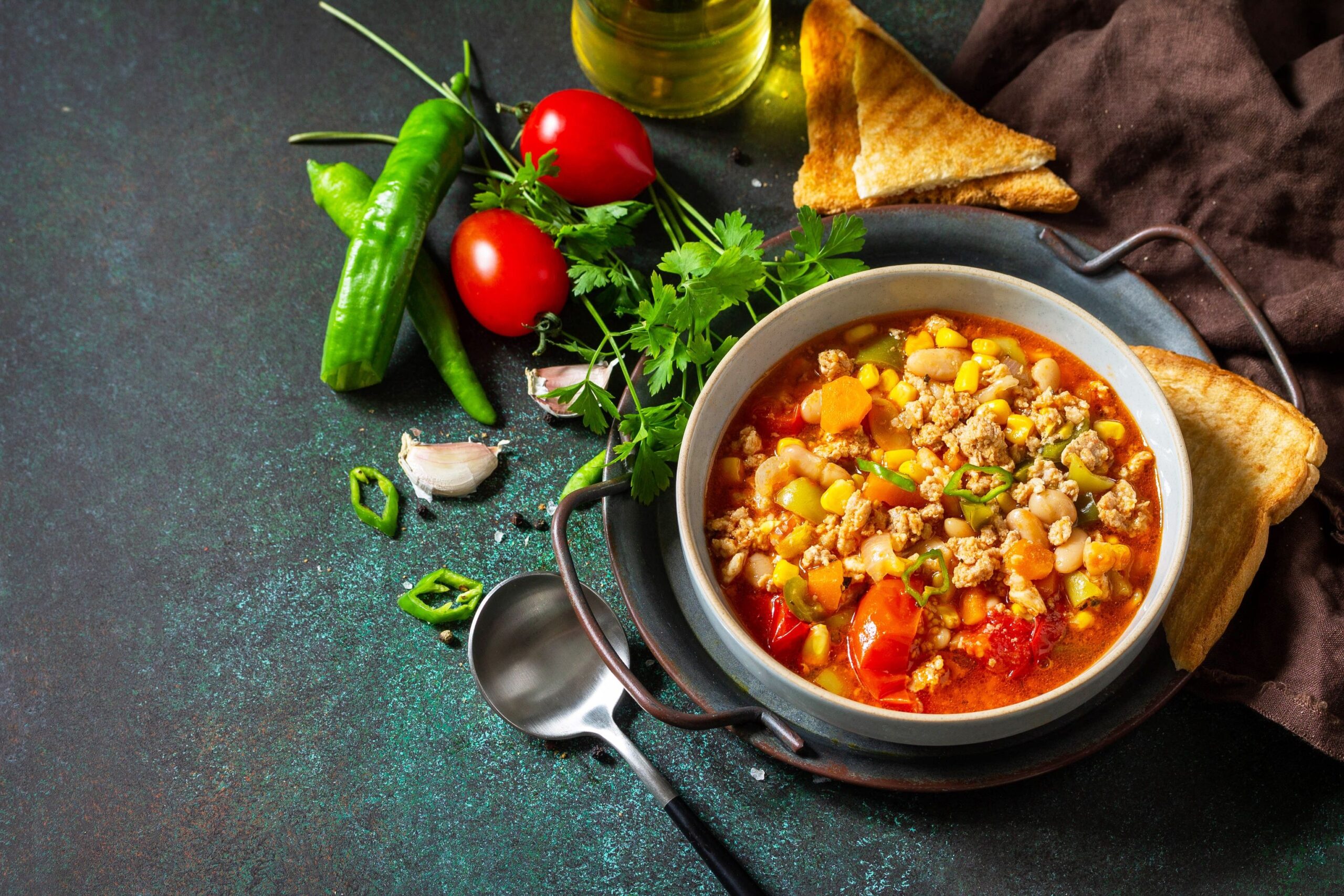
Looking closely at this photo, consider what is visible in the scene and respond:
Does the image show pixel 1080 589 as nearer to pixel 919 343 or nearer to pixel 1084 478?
pixel 1084 478

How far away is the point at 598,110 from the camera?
4086mm

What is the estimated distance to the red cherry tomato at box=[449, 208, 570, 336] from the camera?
3.97 m

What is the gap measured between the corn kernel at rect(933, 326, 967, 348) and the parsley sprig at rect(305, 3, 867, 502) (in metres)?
0.38

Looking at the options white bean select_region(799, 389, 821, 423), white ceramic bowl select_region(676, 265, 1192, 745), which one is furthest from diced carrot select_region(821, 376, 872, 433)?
white ceramic bowl select_region(676, 265, 1192, 745)

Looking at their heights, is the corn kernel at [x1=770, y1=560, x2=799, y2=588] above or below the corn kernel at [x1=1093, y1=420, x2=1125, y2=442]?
below

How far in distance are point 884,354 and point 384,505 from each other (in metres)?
2.08

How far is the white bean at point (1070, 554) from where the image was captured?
10.6 ft

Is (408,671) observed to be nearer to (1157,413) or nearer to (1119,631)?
(1119,631)

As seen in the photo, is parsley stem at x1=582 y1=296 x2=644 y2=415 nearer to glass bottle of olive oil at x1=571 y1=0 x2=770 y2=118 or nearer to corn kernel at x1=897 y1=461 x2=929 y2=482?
corn kernel at x1=897 y1=461 x2=929 y2=482

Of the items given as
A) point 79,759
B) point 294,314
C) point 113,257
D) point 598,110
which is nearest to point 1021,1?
point 598,110

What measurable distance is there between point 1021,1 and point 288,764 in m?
4.24

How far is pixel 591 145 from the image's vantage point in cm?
406

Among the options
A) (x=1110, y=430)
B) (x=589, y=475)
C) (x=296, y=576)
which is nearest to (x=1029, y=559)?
(x=1110, y=430)

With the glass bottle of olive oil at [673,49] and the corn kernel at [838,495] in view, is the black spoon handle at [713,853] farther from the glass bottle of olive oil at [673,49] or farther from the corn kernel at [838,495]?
the glass bottle of olive oil at [673,49]
